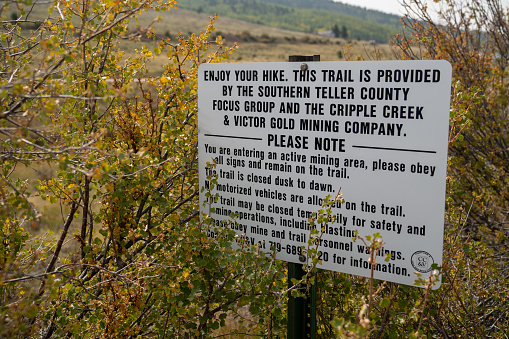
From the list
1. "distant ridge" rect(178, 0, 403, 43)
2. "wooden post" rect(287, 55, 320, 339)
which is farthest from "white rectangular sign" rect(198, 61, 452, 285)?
"distant ridge" rect(178, 0, 403, 43)

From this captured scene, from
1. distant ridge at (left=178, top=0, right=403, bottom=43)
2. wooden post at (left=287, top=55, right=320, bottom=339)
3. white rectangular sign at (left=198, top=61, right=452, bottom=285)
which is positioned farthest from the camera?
distant ridge at (left=178, top=0, right=403, bottom=43)

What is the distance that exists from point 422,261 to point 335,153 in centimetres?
73

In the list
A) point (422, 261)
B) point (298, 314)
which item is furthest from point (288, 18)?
point (422, 261)

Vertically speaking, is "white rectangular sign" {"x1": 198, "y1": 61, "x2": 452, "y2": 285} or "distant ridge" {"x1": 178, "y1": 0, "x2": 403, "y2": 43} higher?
"distant ridge" {"x1": 178, "y1": 0, "x2": 403, "y2": 43}

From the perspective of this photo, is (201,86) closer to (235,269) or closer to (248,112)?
(248,112)

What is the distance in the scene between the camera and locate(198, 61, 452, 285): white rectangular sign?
8.46ft

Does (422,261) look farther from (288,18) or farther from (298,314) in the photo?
(288,18)

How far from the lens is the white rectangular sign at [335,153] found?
258cm

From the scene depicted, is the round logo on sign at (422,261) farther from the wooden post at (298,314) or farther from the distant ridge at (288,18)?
the distant ridge at (288,18)

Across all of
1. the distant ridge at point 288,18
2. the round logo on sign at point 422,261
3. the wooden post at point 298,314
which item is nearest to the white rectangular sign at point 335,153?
the round logo on sign at point 422,261

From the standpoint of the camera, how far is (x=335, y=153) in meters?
2.81

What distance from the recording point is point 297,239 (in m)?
2.99

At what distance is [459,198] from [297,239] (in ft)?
11.5

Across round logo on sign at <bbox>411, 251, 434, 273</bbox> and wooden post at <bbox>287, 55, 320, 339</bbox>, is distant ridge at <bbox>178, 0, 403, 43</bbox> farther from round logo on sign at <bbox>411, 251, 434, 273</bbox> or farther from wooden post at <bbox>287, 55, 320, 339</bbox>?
round logo on sign at <bbox>411, 251, 434, 273</bbox>
